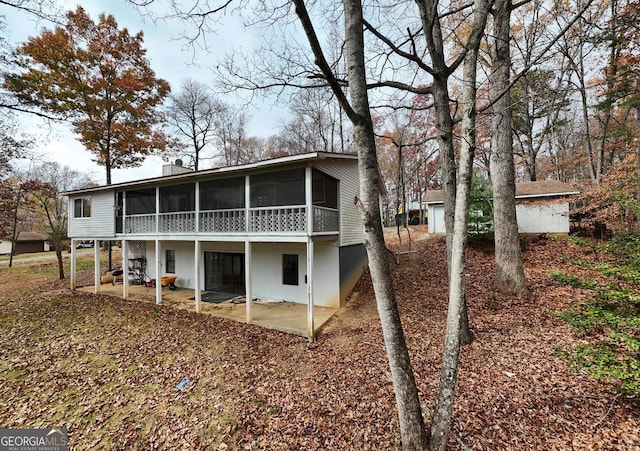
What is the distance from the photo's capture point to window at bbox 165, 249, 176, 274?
12.8 meters

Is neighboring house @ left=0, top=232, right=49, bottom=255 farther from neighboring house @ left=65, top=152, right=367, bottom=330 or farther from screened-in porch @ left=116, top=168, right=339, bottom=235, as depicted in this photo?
screened-in porch @ left=116, top=168, right=339, bottom=235

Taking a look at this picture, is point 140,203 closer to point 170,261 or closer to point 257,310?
point 170,261

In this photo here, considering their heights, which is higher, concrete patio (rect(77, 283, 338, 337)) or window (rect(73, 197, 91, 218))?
window (rect(73, 197, 91, 218))

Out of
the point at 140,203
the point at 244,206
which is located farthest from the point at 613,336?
the point at 140,203

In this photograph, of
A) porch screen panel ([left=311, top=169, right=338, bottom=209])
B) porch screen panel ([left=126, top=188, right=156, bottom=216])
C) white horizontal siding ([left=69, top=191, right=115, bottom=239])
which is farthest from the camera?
porch screen panel ([left=126, top=188, right=156, bottom=216])

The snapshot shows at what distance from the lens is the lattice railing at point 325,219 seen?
7.78m

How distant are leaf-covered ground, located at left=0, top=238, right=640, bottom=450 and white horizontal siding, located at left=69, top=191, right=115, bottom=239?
14.7 ft

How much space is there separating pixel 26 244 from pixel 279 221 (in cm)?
4343

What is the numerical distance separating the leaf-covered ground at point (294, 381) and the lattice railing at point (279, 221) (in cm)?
309

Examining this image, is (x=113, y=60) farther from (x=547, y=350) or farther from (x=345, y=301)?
(x=547, y=350)

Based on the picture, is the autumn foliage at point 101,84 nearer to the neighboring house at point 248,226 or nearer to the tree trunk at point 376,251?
the neighboring house at point 248,226

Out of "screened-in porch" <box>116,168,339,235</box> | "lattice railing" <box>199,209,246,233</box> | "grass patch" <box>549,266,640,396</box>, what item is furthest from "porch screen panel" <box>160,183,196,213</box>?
"grass patch" <box>549,266,640,396</box>

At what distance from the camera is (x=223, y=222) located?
8961 millimetres

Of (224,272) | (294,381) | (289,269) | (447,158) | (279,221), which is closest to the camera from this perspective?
(294,381)
